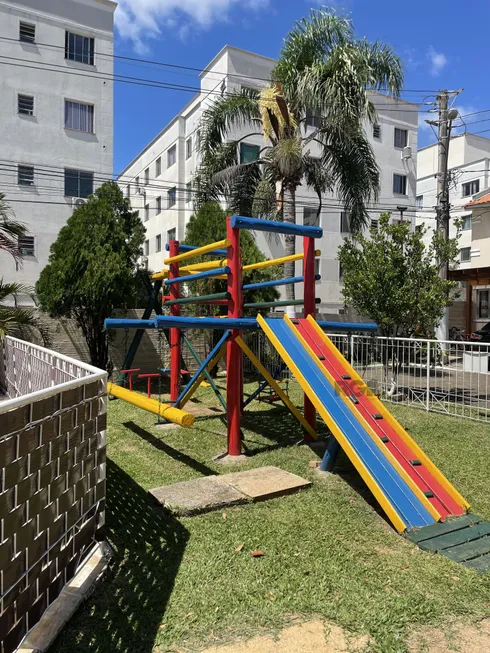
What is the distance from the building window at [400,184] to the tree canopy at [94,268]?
2048cm

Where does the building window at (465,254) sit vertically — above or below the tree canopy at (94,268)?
above

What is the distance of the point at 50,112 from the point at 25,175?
112 inches

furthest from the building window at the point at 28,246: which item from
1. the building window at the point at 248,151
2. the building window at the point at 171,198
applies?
the building window at the point at 248,151

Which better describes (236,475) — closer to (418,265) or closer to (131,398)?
(131,398)

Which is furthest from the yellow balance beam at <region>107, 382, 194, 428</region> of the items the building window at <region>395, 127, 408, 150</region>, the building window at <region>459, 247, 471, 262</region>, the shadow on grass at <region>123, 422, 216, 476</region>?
the building window at <region>459, 247, 471, 262</region>

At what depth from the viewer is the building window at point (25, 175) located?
19.0 metres

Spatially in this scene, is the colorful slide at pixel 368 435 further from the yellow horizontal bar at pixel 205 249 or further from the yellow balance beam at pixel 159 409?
the yellow balance beam at pixel 159 409

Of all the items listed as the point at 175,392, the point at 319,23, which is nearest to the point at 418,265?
the point at 175,392

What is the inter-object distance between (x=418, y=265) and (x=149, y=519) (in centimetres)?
823

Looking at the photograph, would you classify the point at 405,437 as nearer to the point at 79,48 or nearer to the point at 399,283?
the point at 399,283

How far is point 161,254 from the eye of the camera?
2869 cm

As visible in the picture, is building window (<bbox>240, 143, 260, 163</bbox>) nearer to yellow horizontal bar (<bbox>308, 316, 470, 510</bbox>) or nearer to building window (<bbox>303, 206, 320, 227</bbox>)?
building window (<bbox>303, 206, 320, 227</bbox>)

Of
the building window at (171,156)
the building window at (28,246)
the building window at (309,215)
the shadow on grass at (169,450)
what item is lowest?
the shadow on grass at (169,450)

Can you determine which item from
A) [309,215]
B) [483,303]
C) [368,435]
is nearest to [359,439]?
[368,435]
